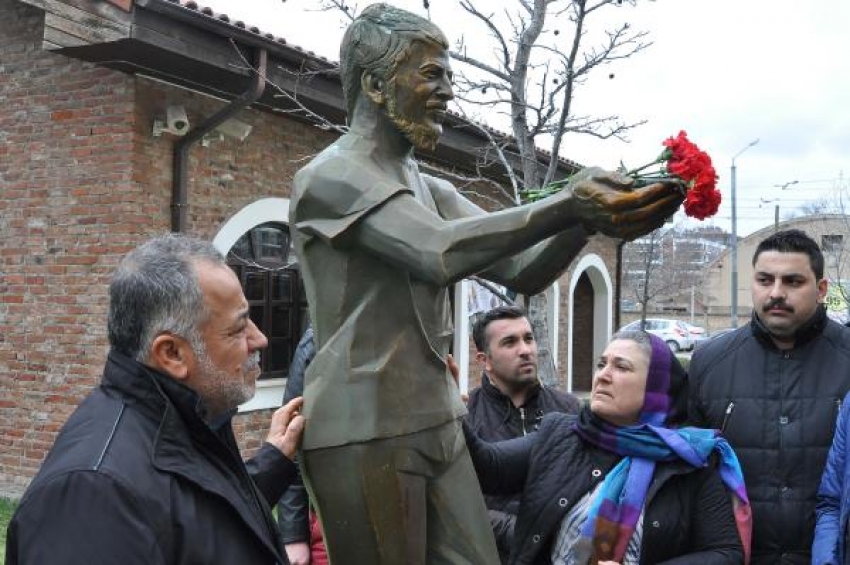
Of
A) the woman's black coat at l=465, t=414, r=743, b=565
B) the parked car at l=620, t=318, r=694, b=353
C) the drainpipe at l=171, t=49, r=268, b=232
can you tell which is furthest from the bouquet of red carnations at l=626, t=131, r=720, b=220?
the parked car at l=620, t=318, r=694, b=353

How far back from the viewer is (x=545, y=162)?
Result: 10391 millimetres

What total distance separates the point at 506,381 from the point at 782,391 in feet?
3.41

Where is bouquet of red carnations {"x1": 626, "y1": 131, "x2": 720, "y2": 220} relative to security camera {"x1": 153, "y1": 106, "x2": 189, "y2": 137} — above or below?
below

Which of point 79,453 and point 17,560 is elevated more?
point 79,453

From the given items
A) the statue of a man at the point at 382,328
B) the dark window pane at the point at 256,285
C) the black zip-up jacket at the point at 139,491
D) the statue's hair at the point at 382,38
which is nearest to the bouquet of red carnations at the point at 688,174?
the statue of a man at the point at 382,328

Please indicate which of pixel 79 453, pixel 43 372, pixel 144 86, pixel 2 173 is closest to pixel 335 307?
pixel 79 453

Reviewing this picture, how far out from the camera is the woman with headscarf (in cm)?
234

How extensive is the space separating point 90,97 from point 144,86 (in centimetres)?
48

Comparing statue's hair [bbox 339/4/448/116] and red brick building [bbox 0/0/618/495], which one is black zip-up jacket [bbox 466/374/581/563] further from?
red brick building [bbox 0/0/618/495]

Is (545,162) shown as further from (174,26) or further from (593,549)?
(593,549)

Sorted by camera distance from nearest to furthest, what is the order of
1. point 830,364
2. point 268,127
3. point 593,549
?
1. point 593,549
2. point 830,364
3. point 268,127

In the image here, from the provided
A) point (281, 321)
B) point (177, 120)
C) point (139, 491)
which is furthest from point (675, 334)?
point (139, 491)

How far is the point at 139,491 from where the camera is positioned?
4.47 ft

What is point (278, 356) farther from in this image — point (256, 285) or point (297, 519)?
point (297, 519)
